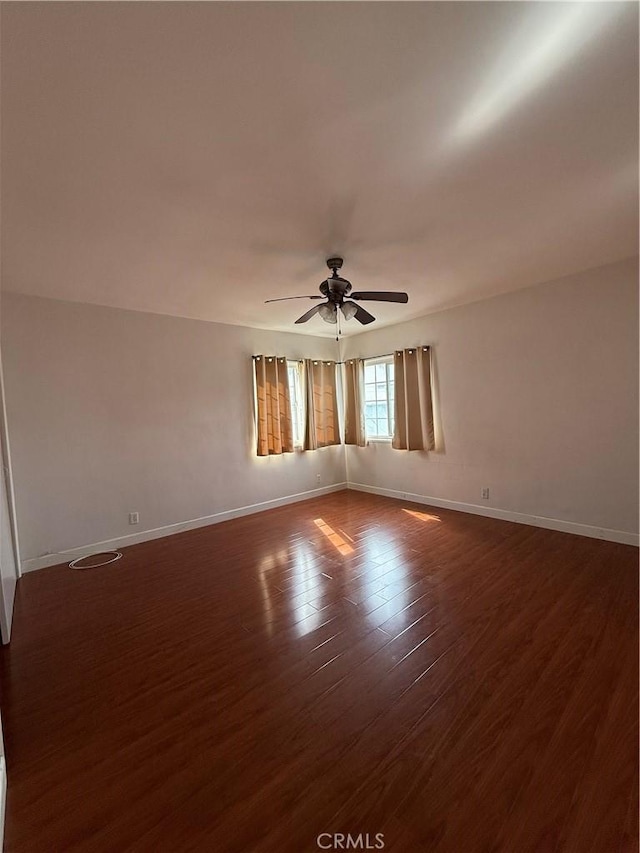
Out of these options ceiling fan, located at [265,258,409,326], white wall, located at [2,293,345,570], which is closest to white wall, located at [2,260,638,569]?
white wall, located at [2,293,345,570]

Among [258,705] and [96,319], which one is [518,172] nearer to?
[258,705]

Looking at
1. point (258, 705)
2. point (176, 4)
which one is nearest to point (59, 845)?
point (258, 705)

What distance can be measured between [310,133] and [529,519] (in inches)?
158

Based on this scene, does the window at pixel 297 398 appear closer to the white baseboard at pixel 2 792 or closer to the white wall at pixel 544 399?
the white wall at pixel 544 399

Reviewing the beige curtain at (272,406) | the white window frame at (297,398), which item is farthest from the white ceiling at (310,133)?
the white window frame at (297,398)

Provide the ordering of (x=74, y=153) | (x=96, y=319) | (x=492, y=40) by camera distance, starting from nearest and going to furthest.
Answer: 1. (x=492, y=40)
2. (x=74, y=153)
3. (x=96, y=319)

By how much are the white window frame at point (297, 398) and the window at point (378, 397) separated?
103 centimetres

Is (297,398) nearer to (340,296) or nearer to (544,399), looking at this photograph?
(340,296)

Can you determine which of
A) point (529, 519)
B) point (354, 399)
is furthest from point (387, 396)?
point (529, 519)

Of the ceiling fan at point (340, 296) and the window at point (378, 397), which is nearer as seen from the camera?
the ceiling fan at point (340, 296)

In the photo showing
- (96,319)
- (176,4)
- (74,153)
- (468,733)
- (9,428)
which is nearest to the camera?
(176,4)

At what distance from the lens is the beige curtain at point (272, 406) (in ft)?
15.7

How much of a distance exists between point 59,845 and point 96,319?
12.5 feet

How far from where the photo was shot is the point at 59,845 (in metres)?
1.11
